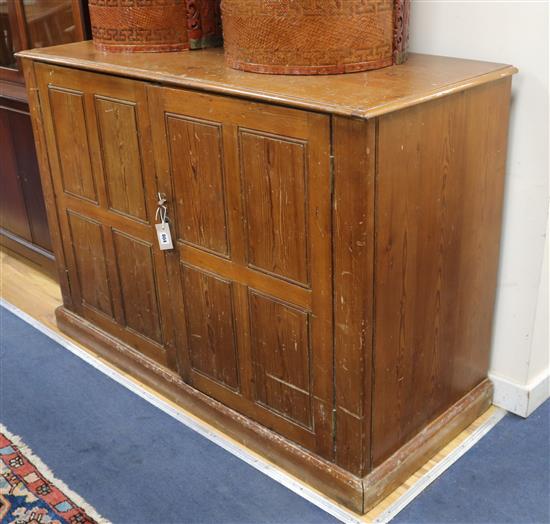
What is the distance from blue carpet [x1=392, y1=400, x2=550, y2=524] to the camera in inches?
74.8

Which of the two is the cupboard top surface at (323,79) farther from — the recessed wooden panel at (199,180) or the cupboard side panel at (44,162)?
the cupboard side panel at (44,162)

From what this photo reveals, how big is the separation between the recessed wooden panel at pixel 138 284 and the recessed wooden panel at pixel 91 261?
96 mm

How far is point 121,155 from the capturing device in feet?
7.14

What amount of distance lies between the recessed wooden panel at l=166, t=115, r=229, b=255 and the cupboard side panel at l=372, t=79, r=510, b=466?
1.56 feet

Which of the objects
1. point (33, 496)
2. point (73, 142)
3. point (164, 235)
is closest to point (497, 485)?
point (164, 235)

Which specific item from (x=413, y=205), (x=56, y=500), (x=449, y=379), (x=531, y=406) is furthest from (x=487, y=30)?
(x=56, y=500)

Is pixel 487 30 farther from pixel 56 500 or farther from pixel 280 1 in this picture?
pixel 56 500

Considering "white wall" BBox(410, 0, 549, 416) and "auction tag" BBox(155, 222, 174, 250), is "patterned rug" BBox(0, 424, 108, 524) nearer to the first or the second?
"auction tag" BBox(155, 222, 174, 250)

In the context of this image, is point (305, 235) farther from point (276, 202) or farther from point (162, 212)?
point (162, 212)

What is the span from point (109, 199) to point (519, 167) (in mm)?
1238

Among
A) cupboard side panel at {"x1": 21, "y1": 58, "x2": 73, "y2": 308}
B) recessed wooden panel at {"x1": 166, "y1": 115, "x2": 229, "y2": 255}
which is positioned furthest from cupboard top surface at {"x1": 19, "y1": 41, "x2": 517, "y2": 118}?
cupboard side panel at {"x1": 21, "y1": 58, "x2": 73, "y2": 308}

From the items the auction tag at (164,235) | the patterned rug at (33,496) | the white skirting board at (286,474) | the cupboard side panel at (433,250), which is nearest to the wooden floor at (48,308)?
the white skirting board at (286,474)

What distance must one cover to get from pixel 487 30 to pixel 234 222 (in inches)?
32.7

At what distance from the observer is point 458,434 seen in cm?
220
